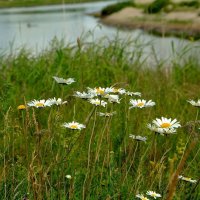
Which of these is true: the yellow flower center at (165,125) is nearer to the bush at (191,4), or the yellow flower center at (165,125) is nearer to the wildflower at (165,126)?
the wildflower at (165,126)

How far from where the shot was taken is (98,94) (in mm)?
1468

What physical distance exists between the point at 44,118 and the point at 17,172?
1063 millimetres

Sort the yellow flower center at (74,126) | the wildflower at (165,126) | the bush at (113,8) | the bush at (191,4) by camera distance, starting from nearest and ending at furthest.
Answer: the wildflower at (165,126) → the yellow flower center at (74,126) → the bush at (191,4) → the bush at (113,8)

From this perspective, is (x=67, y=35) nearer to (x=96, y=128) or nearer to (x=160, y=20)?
(x=96, y=128)

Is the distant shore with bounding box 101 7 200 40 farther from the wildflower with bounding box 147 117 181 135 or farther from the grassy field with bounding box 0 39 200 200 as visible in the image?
Answer: the wildflower with bounding box 147 117 181 135

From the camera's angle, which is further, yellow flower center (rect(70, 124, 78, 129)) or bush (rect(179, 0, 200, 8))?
bush (rect(179, 0, 200, 8))

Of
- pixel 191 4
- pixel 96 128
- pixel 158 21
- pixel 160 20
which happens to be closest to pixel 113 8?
pixel 191 4

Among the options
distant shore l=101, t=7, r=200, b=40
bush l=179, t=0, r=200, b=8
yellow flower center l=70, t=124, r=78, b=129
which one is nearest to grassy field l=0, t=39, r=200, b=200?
yellow flower center l=70, t=124, r=78, b=129

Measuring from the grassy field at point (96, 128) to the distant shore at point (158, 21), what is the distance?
1063cm

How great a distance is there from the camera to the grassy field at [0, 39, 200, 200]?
1550mm

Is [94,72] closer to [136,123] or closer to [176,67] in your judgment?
[176,67]

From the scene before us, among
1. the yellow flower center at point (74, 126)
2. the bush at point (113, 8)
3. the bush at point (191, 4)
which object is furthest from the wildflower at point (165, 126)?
the bush at point (113, 8)

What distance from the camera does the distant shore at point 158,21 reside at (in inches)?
632

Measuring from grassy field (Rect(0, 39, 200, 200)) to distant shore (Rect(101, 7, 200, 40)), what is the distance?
10.6m
